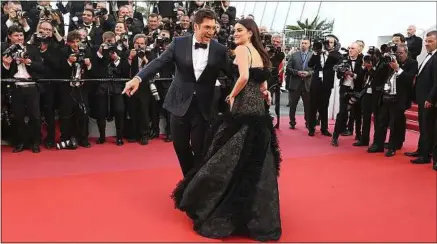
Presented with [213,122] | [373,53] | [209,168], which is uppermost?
[373,53]

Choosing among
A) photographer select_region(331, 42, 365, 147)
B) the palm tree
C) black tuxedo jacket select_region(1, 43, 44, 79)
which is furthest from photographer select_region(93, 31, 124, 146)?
the palm tree

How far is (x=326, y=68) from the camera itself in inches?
267

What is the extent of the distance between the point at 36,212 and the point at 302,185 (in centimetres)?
232

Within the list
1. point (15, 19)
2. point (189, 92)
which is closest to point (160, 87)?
point (15, 19)

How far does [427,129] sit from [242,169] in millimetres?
3214

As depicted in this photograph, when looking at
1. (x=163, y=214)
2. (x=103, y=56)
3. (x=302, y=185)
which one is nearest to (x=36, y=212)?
(x=163, y=214)

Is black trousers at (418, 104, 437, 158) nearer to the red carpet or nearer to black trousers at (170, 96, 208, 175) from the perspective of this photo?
the red carpet

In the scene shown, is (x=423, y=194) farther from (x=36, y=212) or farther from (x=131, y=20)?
(x=131, y=20)

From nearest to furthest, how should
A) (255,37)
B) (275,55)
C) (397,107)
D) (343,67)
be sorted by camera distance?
1. (255,37)
2. (397,107)
3. (343,67)
4. (275,55)

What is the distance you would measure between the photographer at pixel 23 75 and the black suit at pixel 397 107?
4.27 m

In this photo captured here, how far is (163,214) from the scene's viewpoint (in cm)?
332

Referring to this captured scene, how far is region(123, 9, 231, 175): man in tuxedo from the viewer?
320cm

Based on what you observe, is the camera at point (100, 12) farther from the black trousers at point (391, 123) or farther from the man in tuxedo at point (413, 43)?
the man in tuxedo at point (413, 43)

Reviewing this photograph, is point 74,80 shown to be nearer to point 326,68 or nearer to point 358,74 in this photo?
point 326,68
